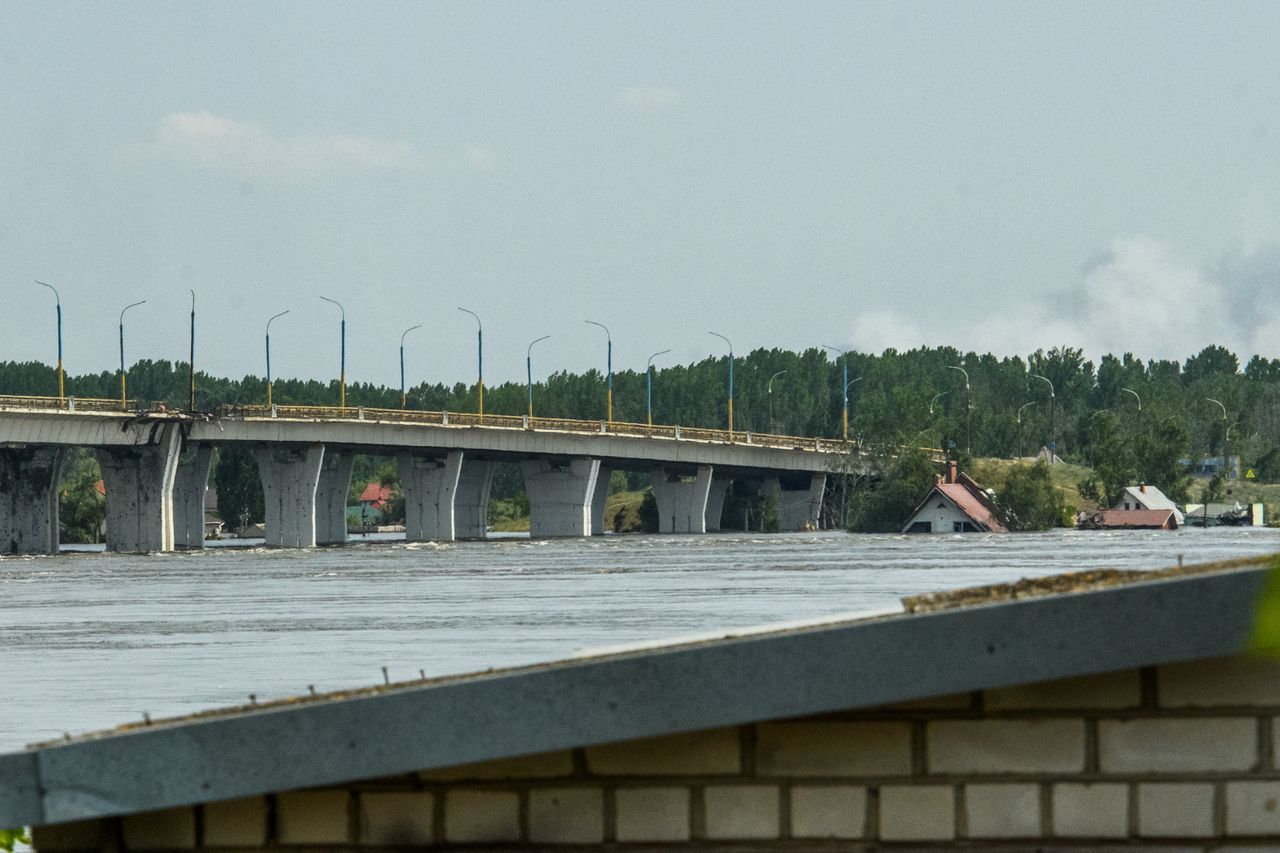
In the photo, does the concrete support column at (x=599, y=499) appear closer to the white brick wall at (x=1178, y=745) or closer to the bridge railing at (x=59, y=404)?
the bridge railing at (x=59, y=404)

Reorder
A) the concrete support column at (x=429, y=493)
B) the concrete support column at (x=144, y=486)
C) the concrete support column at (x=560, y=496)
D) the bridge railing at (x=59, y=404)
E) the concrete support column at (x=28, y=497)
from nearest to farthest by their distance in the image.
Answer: the bridge railing at (x=59, y=404)
the concrete support column at (x=144, y=486)
the concrete support column at (x=28, y=497)
the concrete support column at (x=429, y=493)
the concrete support column at (x=560, y=496)

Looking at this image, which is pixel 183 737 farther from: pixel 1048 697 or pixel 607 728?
pixel 1048 697

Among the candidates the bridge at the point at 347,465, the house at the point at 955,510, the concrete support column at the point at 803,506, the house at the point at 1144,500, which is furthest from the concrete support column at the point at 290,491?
the house at the point at 1144,500

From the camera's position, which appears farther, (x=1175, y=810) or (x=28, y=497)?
(x=28, y=497)

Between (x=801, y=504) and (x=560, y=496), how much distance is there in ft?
89.4

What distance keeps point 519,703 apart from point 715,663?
845 mm

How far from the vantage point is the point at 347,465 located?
5901 inches

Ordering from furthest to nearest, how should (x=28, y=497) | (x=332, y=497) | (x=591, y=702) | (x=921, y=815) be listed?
(x=332, y=497) → (x=28, y=497) → (x=921, y=815) → (x=591, y=702)

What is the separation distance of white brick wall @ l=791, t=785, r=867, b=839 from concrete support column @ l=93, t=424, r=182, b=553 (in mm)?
118172

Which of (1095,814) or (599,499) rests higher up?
(1095,814)

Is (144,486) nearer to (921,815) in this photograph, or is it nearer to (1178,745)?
(921,815)

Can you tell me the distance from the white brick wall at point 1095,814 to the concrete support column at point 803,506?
154667 mm

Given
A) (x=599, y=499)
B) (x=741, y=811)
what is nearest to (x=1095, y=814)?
(x=741, y=811)

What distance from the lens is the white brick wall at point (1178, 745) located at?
8367 millimetres
